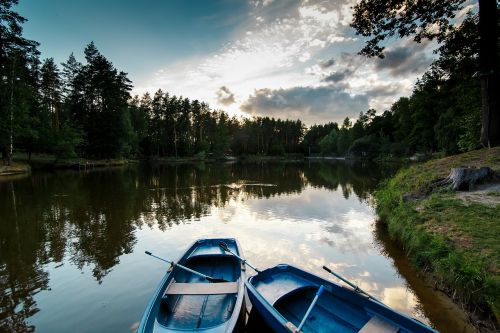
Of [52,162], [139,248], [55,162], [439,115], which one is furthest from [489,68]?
[52,162]

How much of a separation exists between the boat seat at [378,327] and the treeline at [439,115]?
16.1 m

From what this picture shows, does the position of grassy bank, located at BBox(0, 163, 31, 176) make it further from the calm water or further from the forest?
the calm water

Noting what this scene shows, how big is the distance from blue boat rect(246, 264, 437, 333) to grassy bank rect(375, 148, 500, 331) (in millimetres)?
2064

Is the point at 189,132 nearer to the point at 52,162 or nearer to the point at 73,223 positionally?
the point at 52,162

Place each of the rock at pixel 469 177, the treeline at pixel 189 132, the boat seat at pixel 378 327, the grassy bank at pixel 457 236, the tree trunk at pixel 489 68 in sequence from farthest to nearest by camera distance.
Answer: the treeline at pixel 189 132
the tree trunk at pixel 489 68
the rock at pixel 469 177
the grassy bank at pixel 457 236
the boat seat at pixel 378 327

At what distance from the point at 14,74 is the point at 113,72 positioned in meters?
21.6

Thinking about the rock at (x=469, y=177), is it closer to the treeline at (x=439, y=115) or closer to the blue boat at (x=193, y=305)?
the treeline at (x=439, y=115)

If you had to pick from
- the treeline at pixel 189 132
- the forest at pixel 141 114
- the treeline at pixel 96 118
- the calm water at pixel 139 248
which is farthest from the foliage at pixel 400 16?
the treeline at pixel 189 132

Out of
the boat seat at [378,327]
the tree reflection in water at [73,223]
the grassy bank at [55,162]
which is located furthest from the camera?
the grassy bank at [55,162]

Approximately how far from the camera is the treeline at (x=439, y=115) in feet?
55.3

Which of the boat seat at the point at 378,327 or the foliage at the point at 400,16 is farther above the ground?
the foliage at the point at 400,16

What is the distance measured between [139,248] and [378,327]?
8770 millimetres

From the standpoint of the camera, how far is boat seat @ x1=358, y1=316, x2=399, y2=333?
4.43m

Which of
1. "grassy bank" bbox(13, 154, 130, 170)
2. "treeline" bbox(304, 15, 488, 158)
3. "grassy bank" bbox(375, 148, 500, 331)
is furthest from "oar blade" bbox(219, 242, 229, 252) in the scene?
"grassy bank" bbox(13, 154, 130, 170)
